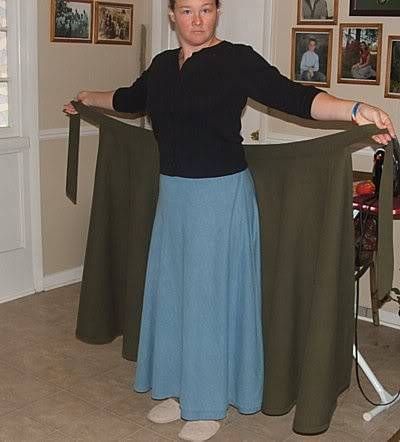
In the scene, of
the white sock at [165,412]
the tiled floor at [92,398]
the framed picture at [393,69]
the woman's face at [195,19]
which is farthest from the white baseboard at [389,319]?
the woman's face at [195,19]

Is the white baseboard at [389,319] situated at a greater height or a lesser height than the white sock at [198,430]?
greater

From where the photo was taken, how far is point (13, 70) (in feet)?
13.0

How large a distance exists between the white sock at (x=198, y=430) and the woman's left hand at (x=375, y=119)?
1.23 m

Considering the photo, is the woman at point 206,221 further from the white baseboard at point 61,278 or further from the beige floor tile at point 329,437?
the white baseboard at point 61,278

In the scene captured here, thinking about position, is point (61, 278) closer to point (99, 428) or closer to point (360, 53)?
point (99, 428)

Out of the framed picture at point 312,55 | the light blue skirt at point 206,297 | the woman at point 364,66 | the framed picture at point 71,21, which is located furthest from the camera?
the framed picture at point 71,21

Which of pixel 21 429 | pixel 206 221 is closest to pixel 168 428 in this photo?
pixel 21 429

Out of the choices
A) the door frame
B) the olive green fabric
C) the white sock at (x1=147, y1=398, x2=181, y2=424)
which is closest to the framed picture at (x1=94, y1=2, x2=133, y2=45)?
the door frame

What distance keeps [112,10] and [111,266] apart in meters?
1.79

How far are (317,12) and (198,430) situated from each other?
220 cm

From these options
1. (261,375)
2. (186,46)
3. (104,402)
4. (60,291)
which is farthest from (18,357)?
(186,46)

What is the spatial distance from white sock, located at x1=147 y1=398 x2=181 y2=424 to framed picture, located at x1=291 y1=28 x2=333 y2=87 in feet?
6.10

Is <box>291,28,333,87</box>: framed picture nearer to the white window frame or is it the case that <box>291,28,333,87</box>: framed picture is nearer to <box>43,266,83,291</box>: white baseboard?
the white window frame

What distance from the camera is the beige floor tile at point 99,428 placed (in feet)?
8.95
